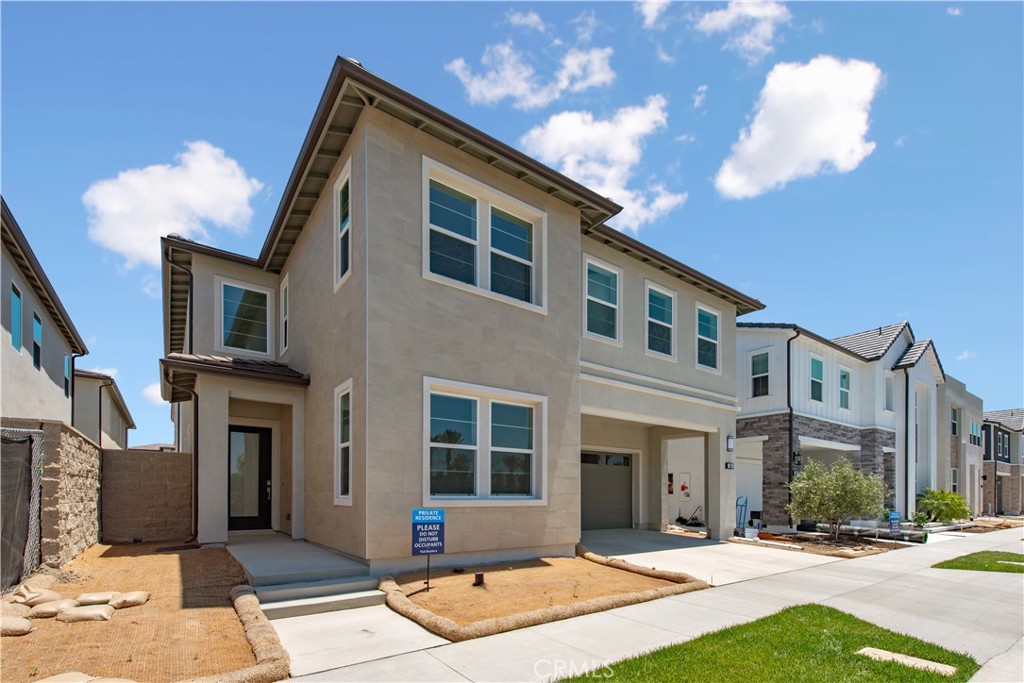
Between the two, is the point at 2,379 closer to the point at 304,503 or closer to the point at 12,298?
the point at 12,298

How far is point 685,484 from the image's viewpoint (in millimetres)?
20172

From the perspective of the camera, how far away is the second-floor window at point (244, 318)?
555 inches

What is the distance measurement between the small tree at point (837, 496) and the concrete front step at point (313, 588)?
12.8 m

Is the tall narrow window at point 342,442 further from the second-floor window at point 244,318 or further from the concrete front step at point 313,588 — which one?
the second-floor window at point 244,318

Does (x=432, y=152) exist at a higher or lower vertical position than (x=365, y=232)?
higher

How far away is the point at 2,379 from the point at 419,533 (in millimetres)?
10079

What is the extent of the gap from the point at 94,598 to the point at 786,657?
7433 millimetres

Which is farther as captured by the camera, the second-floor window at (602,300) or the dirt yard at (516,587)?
the second-floor window at (602,300)

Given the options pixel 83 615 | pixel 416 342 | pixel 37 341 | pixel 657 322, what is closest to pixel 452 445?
pixel 416 342

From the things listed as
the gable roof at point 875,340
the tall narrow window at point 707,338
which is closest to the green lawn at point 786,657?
the tall narrow window at point 707,338

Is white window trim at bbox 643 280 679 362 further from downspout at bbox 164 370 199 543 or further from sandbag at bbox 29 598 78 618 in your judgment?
sandbag at bbox 29 598 78 618

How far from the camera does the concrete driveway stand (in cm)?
1091

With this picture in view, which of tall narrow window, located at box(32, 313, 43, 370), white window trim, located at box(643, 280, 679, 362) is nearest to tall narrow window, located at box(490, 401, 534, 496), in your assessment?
white window trim, located at box(643, 280, 679, 362)

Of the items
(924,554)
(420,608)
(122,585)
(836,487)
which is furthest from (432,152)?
(924,554)
